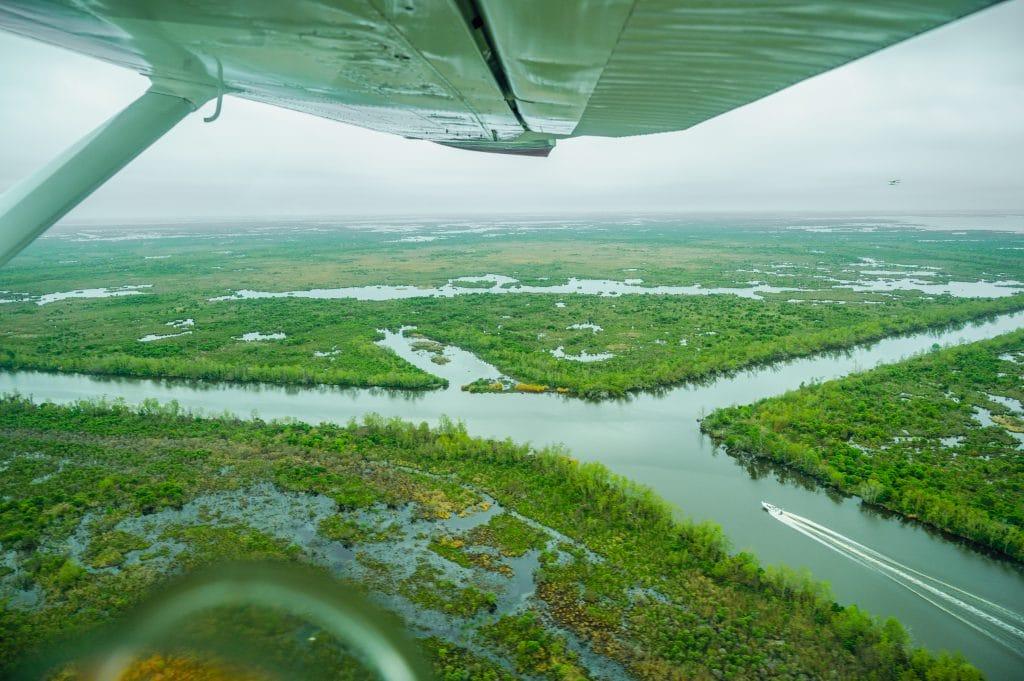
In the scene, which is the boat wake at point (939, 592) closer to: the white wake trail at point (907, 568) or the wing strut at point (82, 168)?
the white wake trail at point (907, 568)

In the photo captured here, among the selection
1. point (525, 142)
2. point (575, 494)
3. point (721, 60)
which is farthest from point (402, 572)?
point (721, 60)

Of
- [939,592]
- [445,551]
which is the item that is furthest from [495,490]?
[939,592]

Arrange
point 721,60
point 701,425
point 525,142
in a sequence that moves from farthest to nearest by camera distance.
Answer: point 701,425 → point 525,142 → point 721,60

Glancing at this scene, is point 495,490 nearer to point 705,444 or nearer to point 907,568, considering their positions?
point 705,444

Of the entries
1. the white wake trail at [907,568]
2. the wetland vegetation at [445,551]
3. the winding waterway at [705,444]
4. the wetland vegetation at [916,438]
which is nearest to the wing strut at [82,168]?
the wetland vegetation at [445,551]

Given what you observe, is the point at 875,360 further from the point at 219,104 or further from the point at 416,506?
the point at 219,104

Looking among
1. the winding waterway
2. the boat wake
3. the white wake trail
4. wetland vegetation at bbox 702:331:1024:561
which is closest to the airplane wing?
the winding waterway
